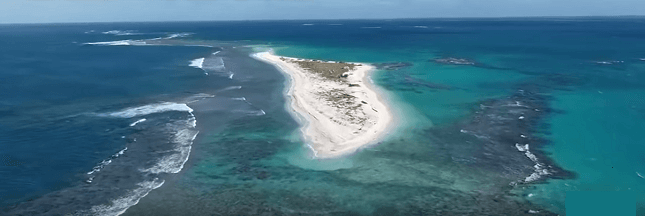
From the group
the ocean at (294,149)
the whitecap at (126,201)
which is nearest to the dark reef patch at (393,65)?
the ocean at (294,149)

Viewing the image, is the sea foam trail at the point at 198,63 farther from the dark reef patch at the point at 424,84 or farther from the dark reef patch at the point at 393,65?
the dark reef patch at the point at 424,84

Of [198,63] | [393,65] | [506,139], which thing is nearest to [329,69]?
[393,65]

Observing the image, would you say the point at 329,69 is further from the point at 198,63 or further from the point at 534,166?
the point at 534,166

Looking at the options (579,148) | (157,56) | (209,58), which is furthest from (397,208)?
(157,56)

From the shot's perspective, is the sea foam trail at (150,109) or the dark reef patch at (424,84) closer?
the sea foam trail at (150,109)

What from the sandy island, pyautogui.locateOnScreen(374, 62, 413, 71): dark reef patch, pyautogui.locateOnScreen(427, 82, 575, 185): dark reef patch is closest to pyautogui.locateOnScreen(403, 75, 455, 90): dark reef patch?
the sandy island
